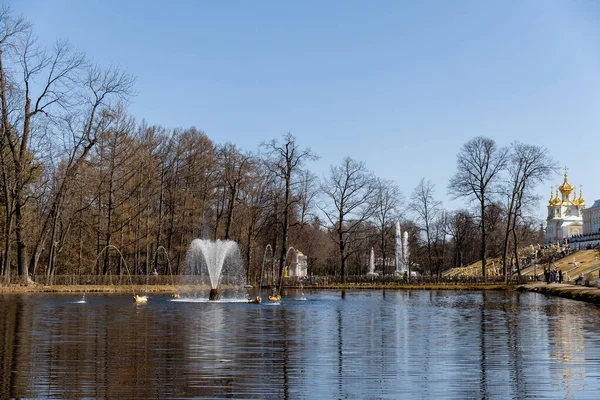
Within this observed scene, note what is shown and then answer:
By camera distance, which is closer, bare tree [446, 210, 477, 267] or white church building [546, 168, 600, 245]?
bare tree [446, 210, 477, 267]

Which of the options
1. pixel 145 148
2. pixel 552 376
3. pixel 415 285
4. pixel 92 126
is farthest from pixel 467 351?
pixel 145 148

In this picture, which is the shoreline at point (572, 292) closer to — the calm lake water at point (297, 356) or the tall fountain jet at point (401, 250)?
the calm lake water at point (297, 356)

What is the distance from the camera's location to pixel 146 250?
6656cm

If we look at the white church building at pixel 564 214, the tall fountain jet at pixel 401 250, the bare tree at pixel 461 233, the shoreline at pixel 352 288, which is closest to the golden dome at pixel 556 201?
the white church building at pixel 564 214

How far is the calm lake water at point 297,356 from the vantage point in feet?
34.8

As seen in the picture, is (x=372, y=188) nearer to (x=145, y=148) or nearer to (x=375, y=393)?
(x=145, y=148)

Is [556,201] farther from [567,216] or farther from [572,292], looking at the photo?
[572,292]

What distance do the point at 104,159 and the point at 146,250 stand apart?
16.0m

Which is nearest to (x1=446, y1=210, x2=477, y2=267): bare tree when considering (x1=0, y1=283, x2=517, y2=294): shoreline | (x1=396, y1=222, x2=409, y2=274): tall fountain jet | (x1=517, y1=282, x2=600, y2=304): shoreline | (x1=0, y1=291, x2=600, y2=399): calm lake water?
(x1=396, y1=222, x2=409, y2=274): tall fountain jet

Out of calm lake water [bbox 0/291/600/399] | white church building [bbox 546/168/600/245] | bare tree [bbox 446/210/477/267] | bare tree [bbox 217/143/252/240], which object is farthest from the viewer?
white church building [bbox 546/168/600/245]

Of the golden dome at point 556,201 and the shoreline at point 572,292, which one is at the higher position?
the golden dome at point 556,201

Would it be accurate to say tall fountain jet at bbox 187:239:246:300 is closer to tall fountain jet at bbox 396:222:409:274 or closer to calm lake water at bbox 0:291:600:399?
calm lake water at bbox 0:291:600:399

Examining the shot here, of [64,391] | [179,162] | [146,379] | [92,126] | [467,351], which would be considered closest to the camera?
[64,391]

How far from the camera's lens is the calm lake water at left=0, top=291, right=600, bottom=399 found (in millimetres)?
10609
